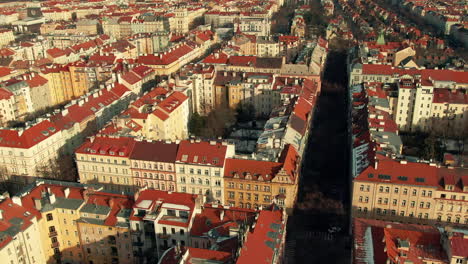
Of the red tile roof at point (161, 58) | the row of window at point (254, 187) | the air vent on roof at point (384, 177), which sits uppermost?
the red tile roof at point (161, 58)

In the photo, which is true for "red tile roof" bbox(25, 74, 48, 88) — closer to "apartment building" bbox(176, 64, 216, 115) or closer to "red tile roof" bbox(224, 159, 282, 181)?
"apartment building" bbox(176, 64, 216, 115)

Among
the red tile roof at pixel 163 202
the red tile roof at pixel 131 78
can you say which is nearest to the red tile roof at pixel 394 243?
the red tile roof at pixel 163 202

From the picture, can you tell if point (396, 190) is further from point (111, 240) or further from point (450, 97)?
point (450, 97)

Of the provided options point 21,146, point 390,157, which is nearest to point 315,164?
point 390,157

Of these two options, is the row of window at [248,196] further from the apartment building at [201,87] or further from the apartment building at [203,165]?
the apartment building at [201,87]

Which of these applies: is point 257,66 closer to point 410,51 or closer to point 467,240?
point 410,51

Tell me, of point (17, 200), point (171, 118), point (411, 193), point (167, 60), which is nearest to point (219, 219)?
point (17, 200)

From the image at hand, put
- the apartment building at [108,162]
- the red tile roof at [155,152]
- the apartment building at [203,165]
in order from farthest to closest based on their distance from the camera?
1. the apartment building at [108,162]
2. the red tile roof at [155,152]
3. the apartment building at [203,165]
